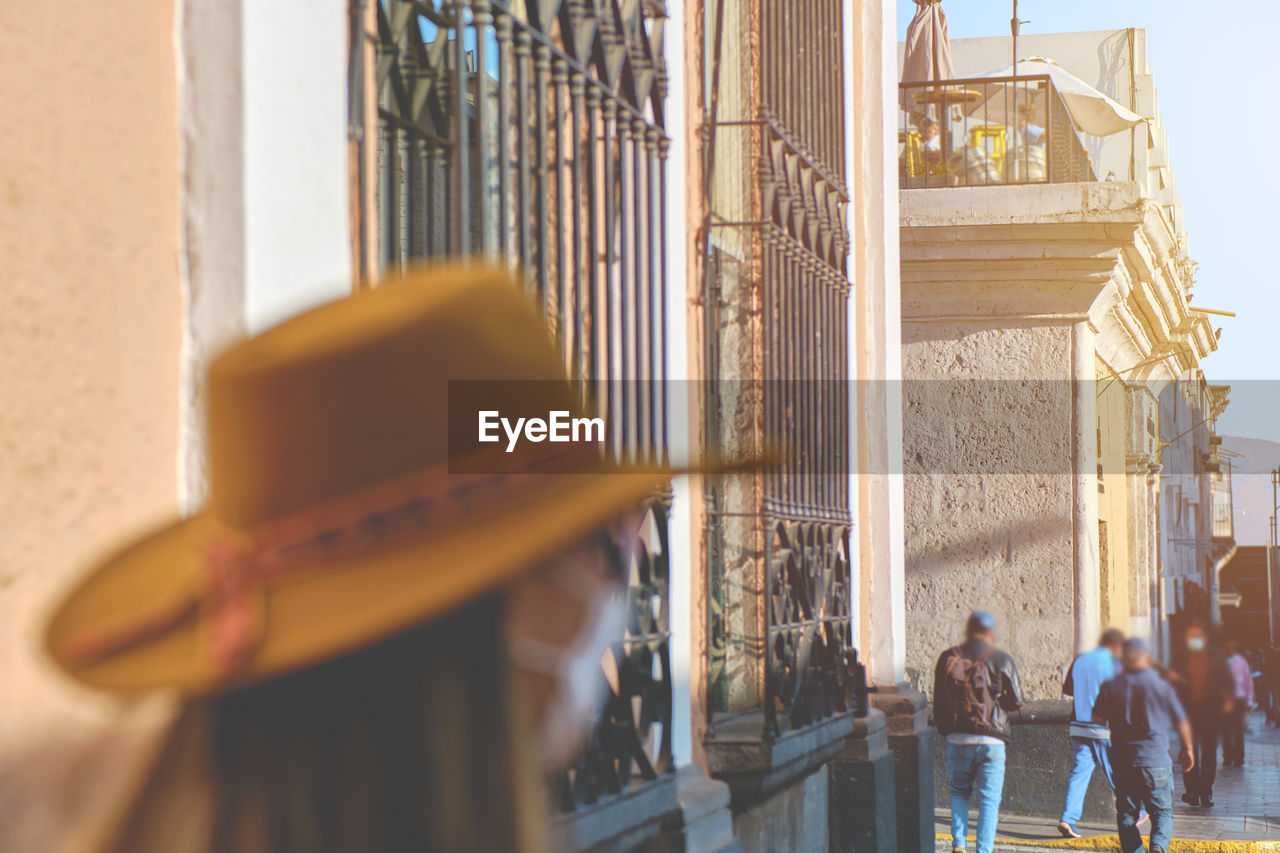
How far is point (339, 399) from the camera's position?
3.52 ft

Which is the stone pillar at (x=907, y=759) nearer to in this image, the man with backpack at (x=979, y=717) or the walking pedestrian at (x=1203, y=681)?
the man with backpack at (x=979, y=717)

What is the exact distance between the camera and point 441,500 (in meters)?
1.09

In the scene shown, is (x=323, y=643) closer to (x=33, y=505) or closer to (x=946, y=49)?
(x=33, y=505)

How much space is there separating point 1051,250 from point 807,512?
16.8ft

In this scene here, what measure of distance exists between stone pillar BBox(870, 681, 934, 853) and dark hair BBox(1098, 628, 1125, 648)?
6670mm

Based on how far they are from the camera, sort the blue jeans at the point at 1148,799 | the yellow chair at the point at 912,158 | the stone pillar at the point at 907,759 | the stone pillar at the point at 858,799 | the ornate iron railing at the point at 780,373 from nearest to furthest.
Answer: the ornate iron railing at the point at 780,373
the stone pillar at the point at 858,799
the stone pillar at the point at 907,759
the blue jeans at the point at 1148,799
the yellow chair at the point at 912,158

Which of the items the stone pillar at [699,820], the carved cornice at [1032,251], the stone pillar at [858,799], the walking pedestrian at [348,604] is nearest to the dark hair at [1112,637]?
the walking pedestrian at [348,604]

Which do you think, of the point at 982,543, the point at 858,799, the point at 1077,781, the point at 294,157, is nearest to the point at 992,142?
the point at 982,543

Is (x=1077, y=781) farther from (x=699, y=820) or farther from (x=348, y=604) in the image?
(x=348, y=604)

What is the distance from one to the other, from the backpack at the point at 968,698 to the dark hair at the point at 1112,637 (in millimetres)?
7534

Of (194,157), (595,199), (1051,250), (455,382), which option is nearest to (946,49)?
(1051,250)

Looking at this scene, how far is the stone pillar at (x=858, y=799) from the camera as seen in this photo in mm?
7262

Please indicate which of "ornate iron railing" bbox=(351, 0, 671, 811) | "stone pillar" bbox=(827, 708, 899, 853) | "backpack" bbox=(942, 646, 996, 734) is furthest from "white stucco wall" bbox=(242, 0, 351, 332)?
"backpack" bbox=(942, 646, 996, 734)

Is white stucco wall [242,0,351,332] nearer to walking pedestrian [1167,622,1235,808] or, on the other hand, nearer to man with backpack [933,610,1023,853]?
walking pedestrian [1167,622,1235,808]
